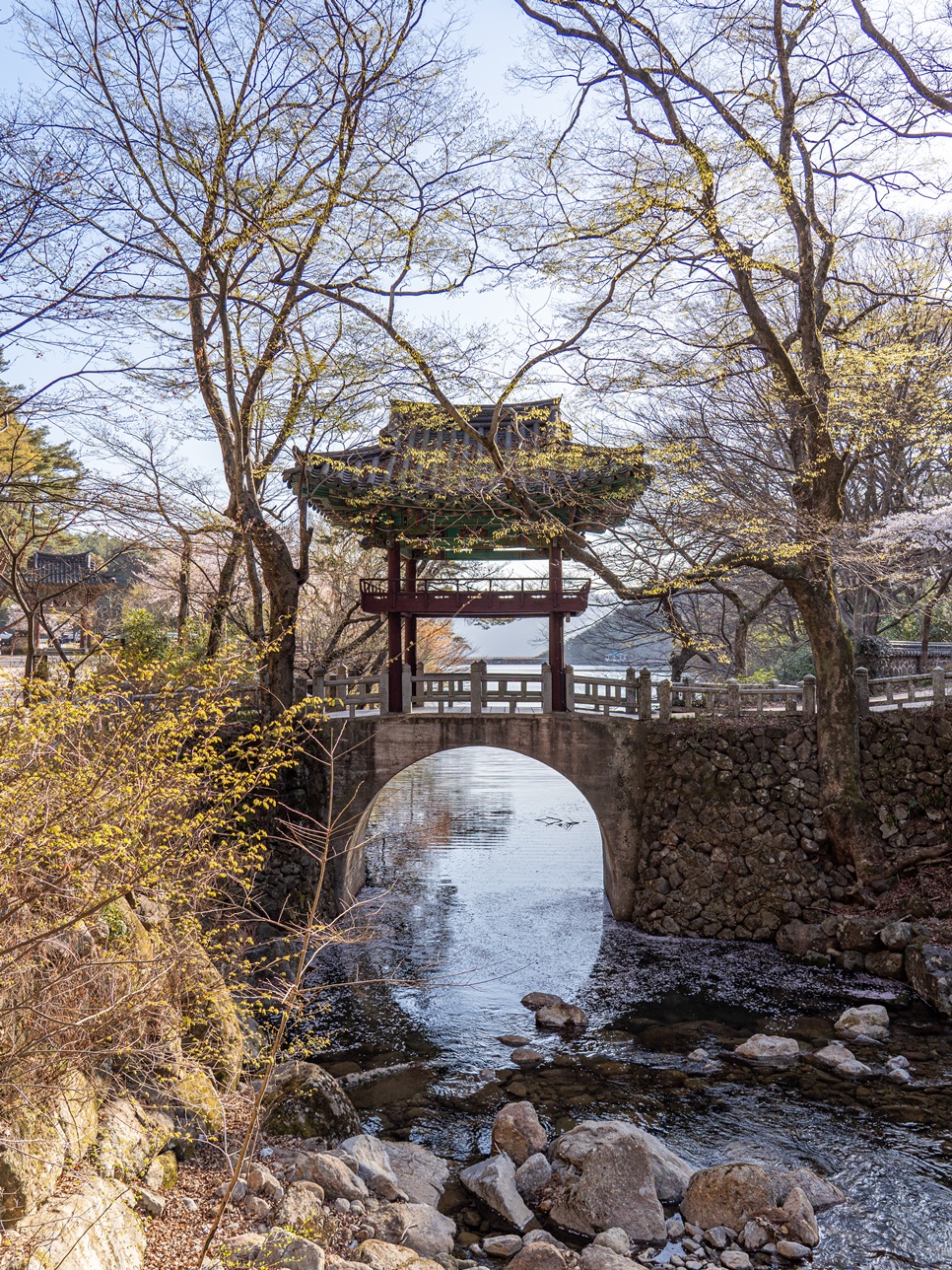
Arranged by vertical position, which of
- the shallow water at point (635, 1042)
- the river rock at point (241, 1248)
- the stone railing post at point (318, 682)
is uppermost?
the stone railing post at point (318, 682)

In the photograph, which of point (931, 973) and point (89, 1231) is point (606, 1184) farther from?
point (931, 973)

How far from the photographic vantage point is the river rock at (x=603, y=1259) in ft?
17.0

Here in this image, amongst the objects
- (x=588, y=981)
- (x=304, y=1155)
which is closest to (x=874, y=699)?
(x=588, y=981)

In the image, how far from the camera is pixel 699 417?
528 inches

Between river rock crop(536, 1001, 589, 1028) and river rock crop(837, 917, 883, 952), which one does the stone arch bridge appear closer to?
river rock crop(837, 917, 883, 952)

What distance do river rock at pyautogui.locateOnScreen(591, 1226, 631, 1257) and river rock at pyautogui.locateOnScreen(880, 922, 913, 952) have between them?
616cm

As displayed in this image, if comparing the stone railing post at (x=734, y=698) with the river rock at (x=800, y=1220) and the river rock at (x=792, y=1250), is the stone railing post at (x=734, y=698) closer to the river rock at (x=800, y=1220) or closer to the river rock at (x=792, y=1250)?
the river rock at (x=800, y=1220)

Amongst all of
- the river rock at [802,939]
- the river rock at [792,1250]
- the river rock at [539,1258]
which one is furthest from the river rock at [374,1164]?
the river rock at [802,939]

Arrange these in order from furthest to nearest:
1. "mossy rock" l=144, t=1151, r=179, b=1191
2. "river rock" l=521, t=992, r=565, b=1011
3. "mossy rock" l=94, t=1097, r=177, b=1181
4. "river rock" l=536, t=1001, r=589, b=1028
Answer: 1. "river rock" l=521, t=992, r=565, b=1011
2. "river rock" l=536, t=1001, r=589, b=1028
3. "mossy rock" l=144, t=1151, r=179, b=1191
4. "mossy rock" l=94, t=1097, r=177, b=1181

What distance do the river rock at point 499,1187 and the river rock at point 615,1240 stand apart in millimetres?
600

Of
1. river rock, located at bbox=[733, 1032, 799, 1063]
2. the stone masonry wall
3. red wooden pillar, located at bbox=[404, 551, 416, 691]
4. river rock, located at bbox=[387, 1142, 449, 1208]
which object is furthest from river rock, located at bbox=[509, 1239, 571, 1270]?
red wooden pillar, located at bbox=[404, 551, 416, 691]

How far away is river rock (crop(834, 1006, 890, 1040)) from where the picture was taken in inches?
341

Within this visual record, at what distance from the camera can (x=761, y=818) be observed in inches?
460

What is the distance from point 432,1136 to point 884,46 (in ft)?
40.5
